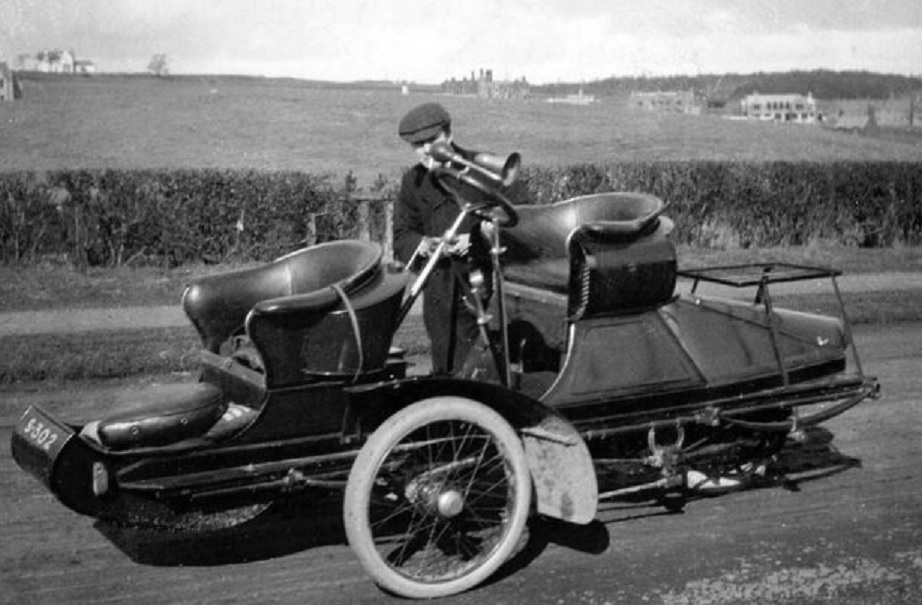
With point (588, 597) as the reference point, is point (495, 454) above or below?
above

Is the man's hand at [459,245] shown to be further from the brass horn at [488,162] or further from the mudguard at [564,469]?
the mudguard at [564,469]

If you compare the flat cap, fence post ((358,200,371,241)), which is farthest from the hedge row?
the flat cap

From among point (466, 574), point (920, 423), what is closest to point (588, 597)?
point (466, 574)

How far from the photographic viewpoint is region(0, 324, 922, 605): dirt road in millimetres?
4445

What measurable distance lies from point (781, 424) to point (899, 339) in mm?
4924

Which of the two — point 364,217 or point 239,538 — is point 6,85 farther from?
point 239,538

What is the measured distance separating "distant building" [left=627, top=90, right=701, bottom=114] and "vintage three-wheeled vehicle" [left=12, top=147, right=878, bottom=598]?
61.3 metres

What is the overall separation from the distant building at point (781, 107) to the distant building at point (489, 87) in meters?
14.3

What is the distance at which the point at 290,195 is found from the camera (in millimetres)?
14922

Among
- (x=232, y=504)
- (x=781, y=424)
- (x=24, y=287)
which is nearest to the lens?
(x=232, y=504)

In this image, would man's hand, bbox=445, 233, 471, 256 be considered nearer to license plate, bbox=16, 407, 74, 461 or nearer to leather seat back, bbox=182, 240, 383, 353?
leather seat back, bbox=182, 240, 383, 353

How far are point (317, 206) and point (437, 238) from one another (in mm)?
10125

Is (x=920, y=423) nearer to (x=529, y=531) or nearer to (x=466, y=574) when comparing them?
(x=529, y=531)

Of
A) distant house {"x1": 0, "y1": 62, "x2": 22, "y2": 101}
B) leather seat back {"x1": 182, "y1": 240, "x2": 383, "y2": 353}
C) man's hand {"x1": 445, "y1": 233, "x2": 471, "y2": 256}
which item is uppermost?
distant house {"x1": 0, "y1": 62, "x2": 22, "y2": 101}
